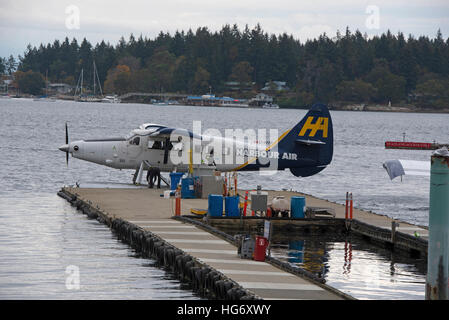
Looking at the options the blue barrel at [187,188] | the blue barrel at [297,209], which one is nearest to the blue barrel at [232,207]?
the blue barrel at [297,209]

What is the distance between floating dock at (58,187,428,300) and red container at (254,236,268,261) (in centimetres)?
17

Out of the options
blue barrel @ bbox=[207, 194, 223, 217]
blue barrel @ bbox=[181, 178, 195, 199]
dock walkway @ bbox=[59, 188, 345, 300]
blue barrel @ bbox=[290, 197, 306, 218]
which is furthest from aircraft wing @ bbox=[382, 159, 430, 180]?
blue barrel @ bbox=[181, 178, 195, 199]

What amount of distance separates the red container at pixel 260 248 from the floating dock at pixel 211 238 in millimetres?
167

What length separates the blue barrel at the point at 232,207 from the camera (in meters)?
23.9

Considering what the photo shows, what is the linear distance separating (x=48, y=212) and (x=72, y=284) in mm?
10637

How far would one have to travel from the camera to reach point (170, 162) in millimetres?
31609

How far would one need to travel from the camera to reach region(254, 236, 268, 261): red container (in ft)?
56.5

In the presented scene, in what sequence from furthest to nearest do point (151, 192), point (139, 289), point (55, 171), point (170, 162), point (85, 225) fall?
point (55, 171) < point (170, 162) < point (151, 192) < point (85, 225) < point (139, 289)

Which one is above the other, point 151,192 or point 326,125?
point 326,125

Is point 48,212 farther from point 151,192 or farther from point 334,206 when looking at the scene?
point 334,206

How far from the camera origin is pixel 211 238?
20.1 meters

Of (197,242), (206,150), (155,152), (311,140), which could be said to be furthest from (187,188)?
(197,242)

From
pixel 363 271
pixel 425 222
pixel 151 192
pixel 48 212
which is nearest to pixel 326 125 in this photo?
pixel 425 222

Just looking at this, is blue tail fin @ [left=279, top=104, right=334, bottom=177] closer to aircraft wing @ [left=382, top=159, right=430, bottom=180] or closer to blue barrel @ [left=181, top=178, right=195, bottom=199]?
blue barrel @ [left=181, top=178, right=195, bottom=199]
